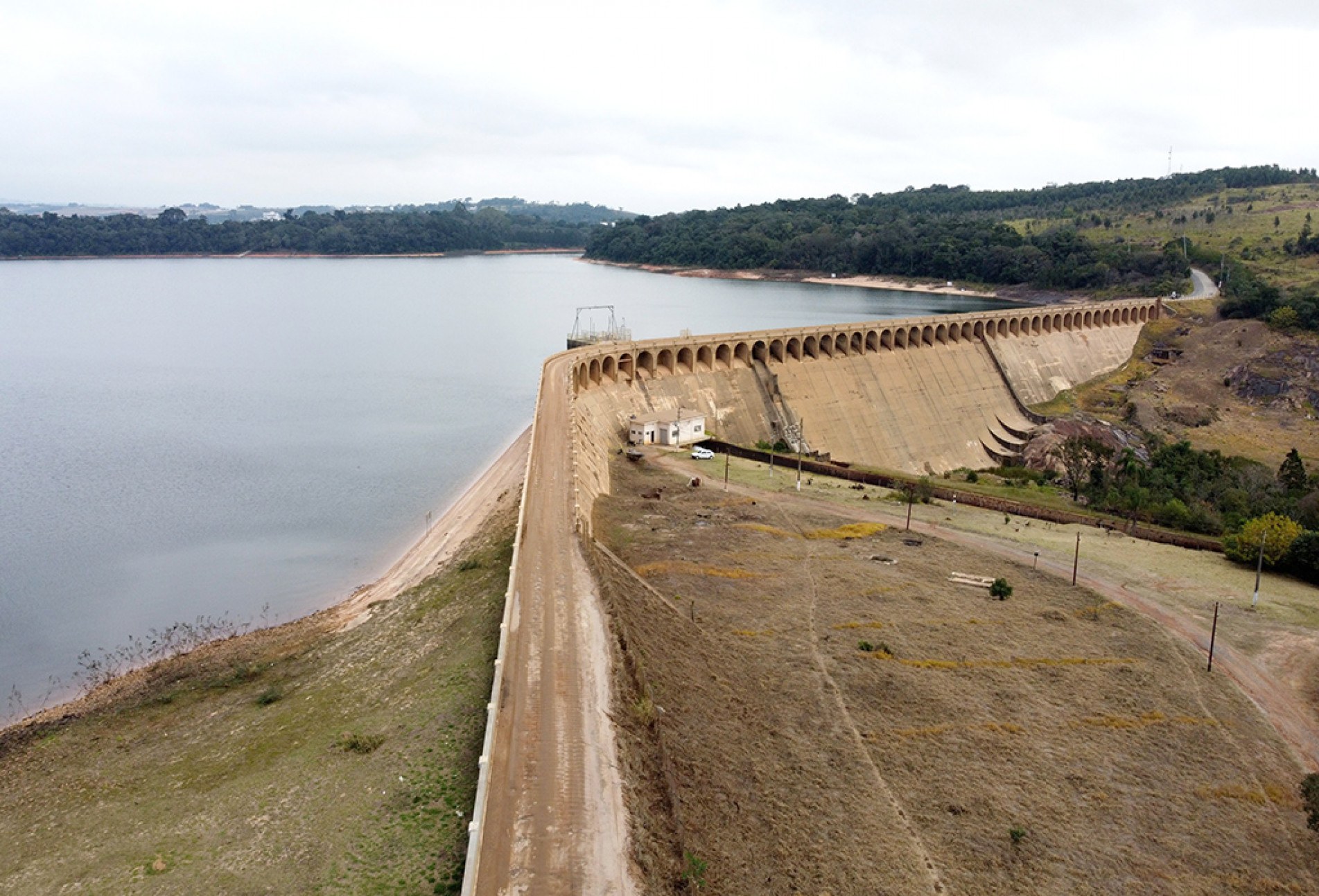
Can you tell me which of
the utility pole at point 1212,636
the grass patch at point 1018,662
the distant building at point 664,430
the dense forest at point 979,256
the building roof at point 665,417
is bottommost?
the grass patch at point 1018,662

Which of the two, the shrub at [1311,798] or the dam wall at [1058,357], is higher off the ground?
the dam wall at [1058,357]

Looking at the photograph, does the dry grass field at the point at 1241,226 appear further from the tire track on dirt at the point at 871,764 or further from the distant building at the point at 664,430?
the tire track on dirt at the point at 871,764

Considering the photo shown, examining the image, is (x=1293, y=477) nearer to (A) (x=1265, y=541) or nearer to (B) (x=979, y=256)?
(A) (x=1265, y=541)

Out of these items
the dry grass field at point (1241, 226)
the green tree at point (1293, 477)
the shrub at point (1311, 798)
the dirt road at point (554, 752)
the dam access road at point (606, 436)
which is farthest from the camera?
the dry grass field at point (1241, 226)

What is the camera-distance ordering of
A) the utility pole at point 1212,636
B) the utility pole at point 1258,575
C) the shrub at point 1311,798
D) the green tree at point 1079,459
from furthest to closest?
the green tree at point 1079,459, the utility pole at point 1258,575, the utility pole at point 1212,636, the shrub at point 1311,798

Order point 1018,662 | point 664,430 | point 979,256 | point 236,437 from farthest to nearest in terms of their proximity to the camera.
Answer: point 979,256 < point 236,437 < point 664,430 < point 1018,662

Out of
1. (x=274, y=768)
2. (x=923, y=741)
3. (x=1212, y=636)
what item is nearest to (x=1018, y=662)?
(x=923, y=741)

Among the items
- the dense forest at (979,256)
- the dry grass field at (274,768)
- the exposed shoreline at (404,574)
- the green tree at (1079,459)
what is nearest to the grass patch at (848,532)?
the exposed shoreline at (404,574)

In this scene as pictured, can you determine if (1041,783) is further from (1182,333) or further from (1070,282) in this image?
(1070,282)
